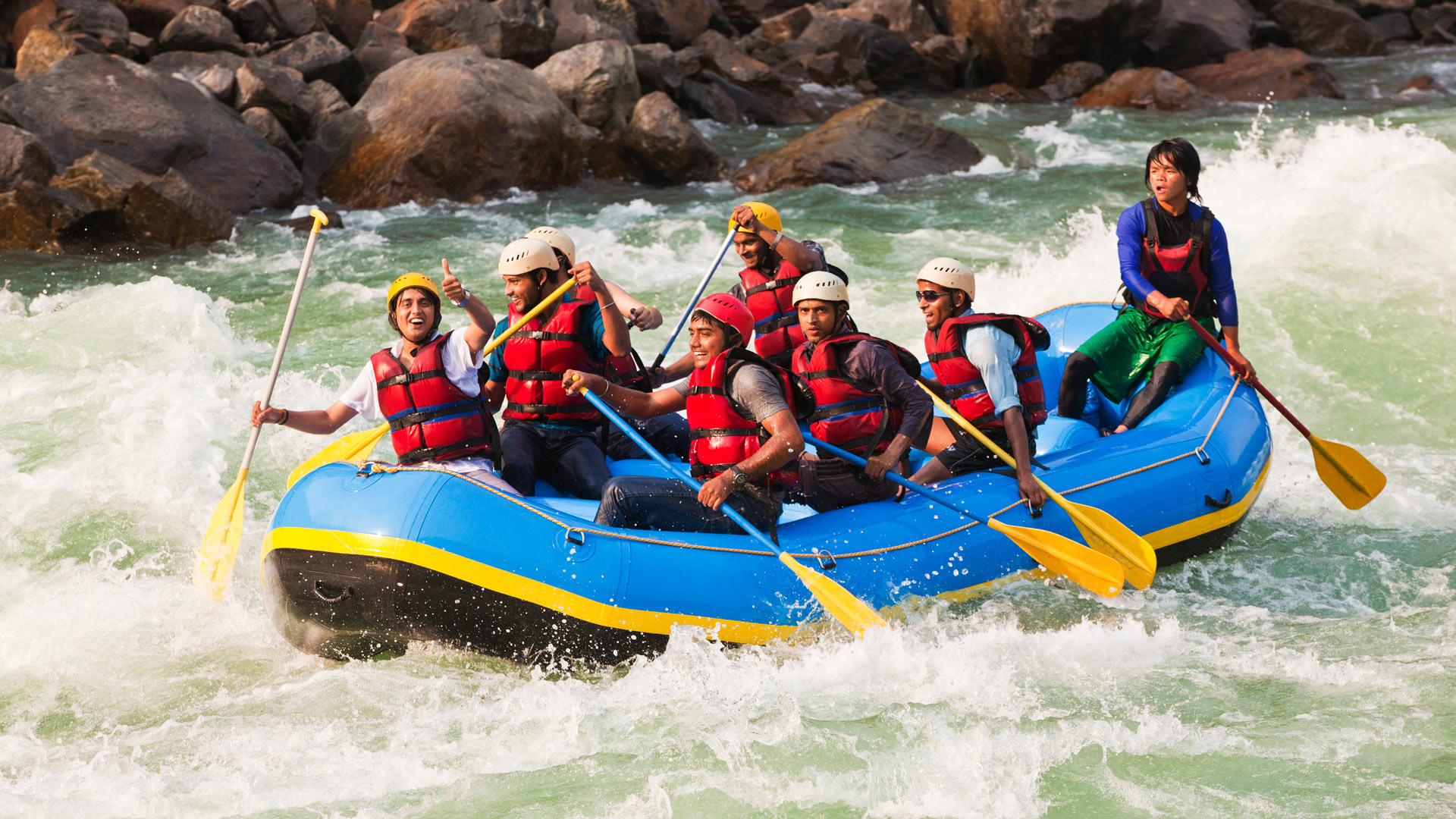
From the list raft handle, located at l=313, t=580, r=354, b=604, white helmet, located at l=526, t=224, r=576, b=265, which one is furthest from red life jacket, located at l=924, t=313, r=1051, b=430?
raft handle, located at l=313, t=580, r=354, b=604

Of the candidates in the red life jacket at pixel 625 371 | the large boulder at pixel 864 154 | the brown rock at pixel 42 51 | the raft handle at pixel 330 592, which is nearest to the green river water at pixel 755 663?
the raft handle at pixel 330 592

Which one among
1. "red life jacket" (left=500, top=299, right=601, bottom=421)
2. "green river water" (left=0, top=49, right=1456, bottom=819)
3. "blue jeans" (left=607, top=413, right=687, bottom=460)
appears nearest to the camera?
"green river water" (left=0, top=49, right=1456, bottom=819)

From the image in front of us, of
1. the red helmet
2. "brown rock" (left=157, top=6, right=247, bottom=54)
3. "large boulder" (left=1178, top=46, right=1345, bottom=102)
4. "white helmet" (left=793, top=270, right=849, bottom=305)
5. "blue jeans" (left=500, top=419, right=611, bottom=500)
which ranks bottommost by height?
"brown rock" (left=157, top=6, right=247, bottom=54)

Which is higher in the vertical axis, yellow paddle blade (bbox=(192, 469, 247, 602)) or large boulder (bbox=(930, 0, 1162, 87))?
yellow paddle blade (bbox=(192, 469, 247, 602))

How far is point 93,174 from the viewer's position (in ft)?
34.0

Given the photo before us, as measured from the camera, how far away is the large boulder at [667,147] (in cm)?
1327

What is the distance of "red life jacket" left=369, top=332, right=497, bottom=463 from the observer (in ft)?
15.5

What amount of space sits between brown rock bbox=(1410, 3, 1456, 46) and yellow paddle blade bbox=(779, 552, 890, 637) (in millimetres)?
A: 22034

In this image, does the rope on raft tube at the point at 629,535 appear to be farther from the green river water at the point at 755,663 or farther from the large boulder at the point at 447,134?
the large boulder at the point at 447,134

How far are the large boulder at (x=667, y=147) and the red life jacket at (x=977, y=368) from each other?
27.8ft

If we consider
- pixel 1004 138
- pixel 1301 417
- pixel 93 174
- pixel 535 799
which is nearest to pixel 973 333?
pixel 535 799

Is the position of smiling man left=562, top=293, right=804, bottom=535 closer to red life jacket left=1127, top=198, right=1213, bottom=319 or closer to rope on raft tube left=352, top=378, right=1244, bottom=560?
rope on raft tube left=352, top=378, right=1244, bottom=560

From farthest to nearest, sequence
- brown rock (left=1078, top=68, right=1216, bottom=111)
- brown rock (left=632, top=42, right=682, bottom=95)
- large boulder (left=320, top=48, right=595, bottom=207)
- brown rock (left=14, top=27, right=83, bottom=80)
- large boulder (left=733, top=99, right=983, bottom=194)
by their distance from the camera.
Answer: brown rock (left=1078, top=68, right=1216, bottom=111)
brown rock (left=632, top=42, right=682, bottom=95)
large boulder (left=733, top=99, right=983, bottom=194)
brown rock (left=14, top=27, right=83, bottom=80)
large boulder (left=320, top=48, right=595, bottom=207)

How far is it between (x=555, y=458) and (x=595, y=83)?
29.4ft
